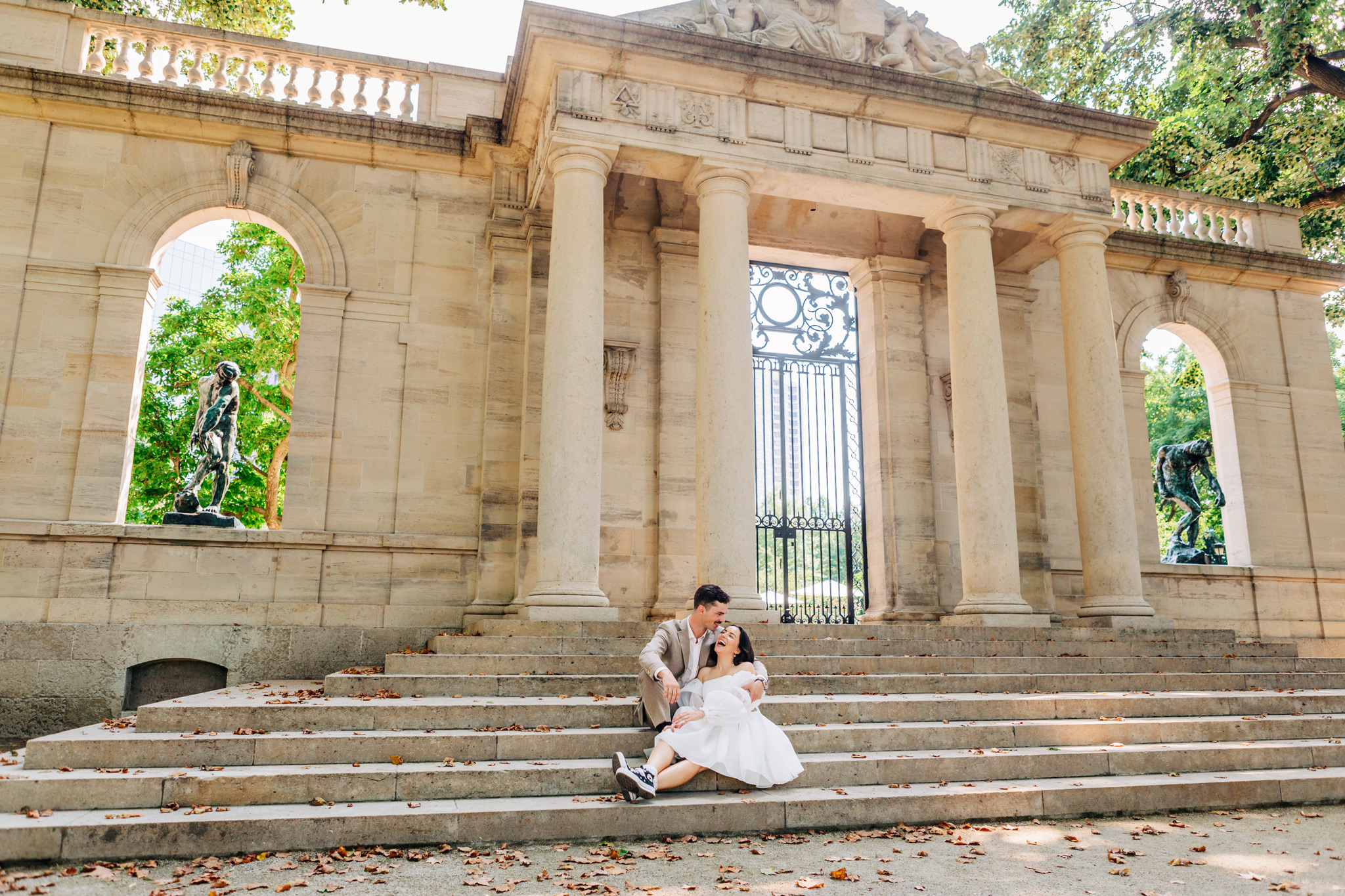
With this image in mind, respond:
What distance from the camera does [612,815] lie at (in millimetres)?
6391

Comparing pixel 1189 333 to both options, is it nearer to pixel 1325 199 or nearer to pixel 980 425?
pixel 1325 199

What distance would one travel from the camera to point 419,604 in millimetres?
13250

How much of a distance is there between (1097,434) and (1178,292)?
250 inches

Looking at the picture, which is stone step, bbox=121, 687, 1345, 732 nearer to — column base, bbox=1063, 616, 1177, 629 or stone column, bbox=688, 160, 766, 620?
stone column, bbox=688, 160, 766, 620

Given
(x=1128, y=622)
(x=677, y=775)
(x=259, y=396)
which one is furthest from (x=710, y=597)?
(x=259, y=396)

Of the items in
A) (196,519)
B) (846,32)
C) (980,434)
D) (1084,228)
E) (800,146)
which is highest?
(846,32)

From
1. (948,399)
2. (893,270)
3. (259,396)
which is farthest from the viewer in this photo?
(259,396)

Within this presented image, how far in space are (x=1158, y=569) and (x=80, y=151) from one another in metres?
19.7

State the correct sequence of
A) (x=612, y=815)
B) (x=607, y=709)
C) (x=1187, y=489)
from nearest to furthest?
(x=612, y=815) < (x=607, y=709) < (x=1187, y=489)

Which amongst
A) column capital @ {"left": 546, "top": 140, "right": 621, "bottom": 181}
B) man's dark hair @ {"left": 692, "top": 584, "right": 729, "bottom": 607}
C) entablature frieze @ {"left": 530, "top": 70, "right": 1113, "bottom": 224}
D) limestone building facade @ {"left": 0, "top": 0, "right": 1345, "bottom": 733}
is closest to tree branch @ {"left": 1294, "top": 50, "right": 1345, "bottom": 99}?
limestone building facade @ {"left": 0, "top": 0, "right": 1345, "bottom": 733}

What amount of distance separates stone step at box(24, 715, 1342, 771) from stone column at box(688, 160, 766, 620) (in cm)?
354

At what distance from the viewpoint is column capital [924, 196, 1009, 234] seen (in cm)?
1413

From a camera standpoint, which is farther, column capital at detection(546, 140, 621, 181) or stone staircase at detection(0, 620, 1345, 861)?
column capital at detection(546, 140, 621, 181)

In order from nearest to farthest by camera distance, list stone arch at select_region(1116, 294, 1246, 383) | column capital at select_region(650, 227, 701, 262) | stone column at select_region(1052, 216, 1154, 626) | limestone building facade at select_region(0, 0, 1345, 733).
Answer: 1. limestone building facade at select_region(0, 0, 1345, 733)
2. stone column at select_region(1052, 216, 1154, 626)
3. column capital at select_region(650, 227, 701, 262)
4. stone arch at select_region(1116, 294, 1246, 383)
